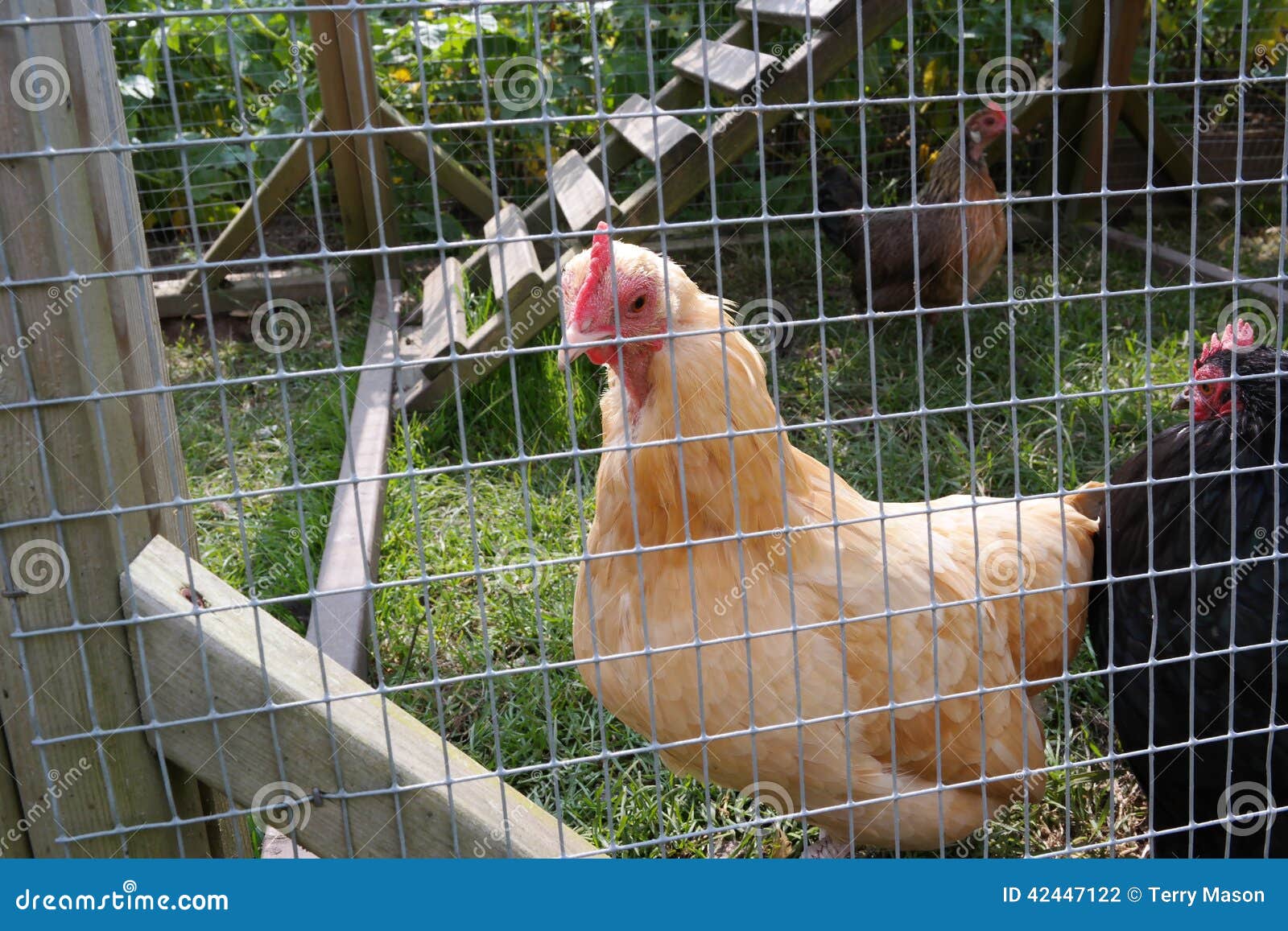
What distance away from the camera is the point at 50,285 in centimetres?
131

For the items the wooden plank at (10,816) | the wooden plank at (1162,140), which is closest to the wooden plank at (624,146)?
the wooden plank at (1162,140)

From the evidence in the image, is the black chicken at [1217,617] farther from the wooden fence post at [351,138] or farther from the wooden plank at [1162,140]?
the wooden plank at [1162,140]

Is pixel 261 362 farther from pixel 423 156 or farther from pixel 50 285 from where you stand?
pixel 50 285

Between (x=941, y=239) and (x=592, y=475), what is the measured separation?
7.98 ft

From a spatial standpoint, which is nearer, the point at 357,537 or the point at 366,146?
the point at 357,537

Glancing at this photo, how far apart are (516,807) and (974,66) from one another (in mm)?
Answer: 6375

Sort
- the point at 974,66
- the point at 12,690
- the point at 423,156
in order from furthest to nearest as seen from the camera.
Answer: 1. the point at 974,66
2. the point at 423,156
3. the point at 12,690

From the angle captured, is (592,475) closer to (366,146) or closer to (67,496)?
(366,146)

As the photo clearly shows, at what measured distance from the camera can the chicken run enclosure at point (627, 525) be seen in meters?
1.38

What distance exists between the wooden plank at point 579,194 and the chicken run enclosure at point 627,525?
0.03m

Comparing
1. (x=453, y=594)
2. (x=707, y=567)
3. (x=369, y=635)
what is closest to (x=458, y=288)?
(x=453, y=594)

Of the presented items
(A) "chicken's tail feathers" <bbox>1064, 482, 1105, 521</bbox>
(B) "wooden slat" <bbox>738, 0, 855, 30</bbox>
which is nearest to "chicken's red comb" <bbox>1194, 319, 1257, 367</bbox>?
(A) "chicken's tail feathers" <bbox>1064, 482, 1105, 521</bbox>

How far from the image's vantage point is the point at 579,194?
4.57 metres

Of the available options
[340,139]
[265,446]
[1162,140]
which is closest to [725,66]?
[340,139]
